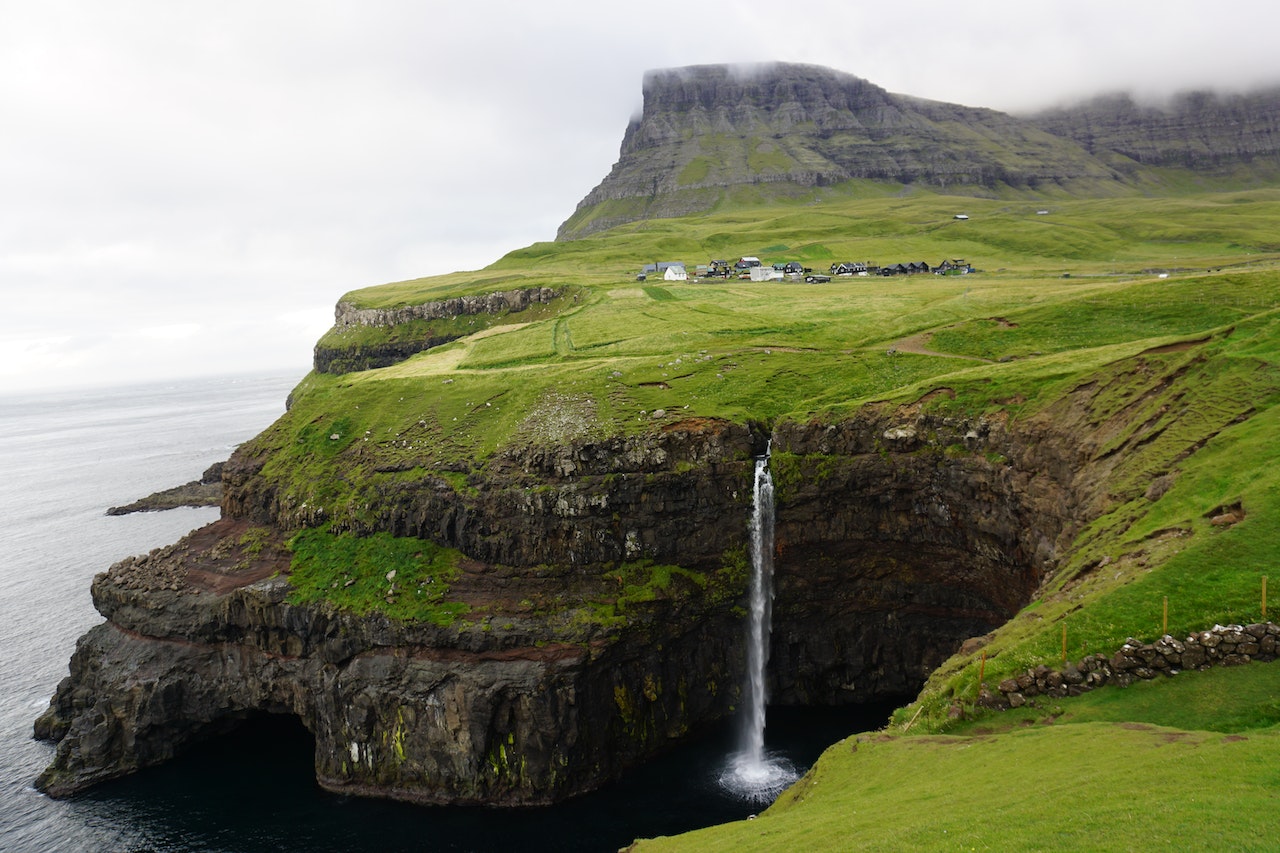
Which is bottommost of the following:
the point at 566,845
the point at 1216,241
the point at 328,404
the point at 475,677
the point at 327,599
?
the point at 566,845

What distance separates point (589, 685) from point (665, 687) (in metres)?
7.07

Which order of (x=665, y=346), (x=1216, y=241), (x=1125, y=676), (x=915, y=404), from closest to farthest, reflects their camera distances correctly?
1. (x=1125, y=676)
2. (x=915, y=404)
3. (x=665, y=346)
4. (x=1216, y=241)

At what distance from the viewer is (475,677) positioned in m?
54.5

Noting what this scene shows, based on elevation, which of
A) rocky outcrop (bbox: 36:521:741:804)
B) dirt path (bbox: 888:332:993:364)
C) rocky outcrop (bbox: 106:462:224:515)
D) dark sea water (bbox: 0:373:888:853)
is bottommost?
dark sea water (bbox: 0:373:888:853)

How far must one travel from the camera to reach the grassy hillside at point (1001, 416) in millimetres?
21406

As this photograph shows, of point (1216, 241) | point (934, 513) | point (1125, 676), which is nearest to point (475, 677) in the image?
point (934, 513)

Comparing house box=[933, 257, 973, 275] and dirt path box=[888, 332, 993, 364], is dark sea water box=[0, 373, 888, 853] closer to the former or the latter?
dirt path box=[888, 332, 993, 364]

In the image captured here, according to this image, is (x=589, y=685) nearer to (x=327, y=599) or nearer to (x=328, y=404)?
(x=327, y=599)

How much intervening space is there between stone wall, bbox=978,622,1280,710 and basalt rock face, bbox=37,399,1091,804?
77.4ft

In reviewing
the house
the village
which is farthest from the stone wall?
the house

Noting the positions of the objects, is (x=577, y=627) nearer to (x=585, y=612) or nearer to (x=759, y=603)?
(x=585, y=612)

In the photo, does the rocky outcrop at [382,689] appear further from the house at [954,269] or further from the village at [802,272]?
the house at [954,269]

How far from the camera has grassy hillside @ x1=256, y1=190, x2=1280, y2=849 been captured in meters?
21.4

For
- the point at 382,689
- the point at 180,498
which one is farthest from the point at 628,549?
the point at 180,498
